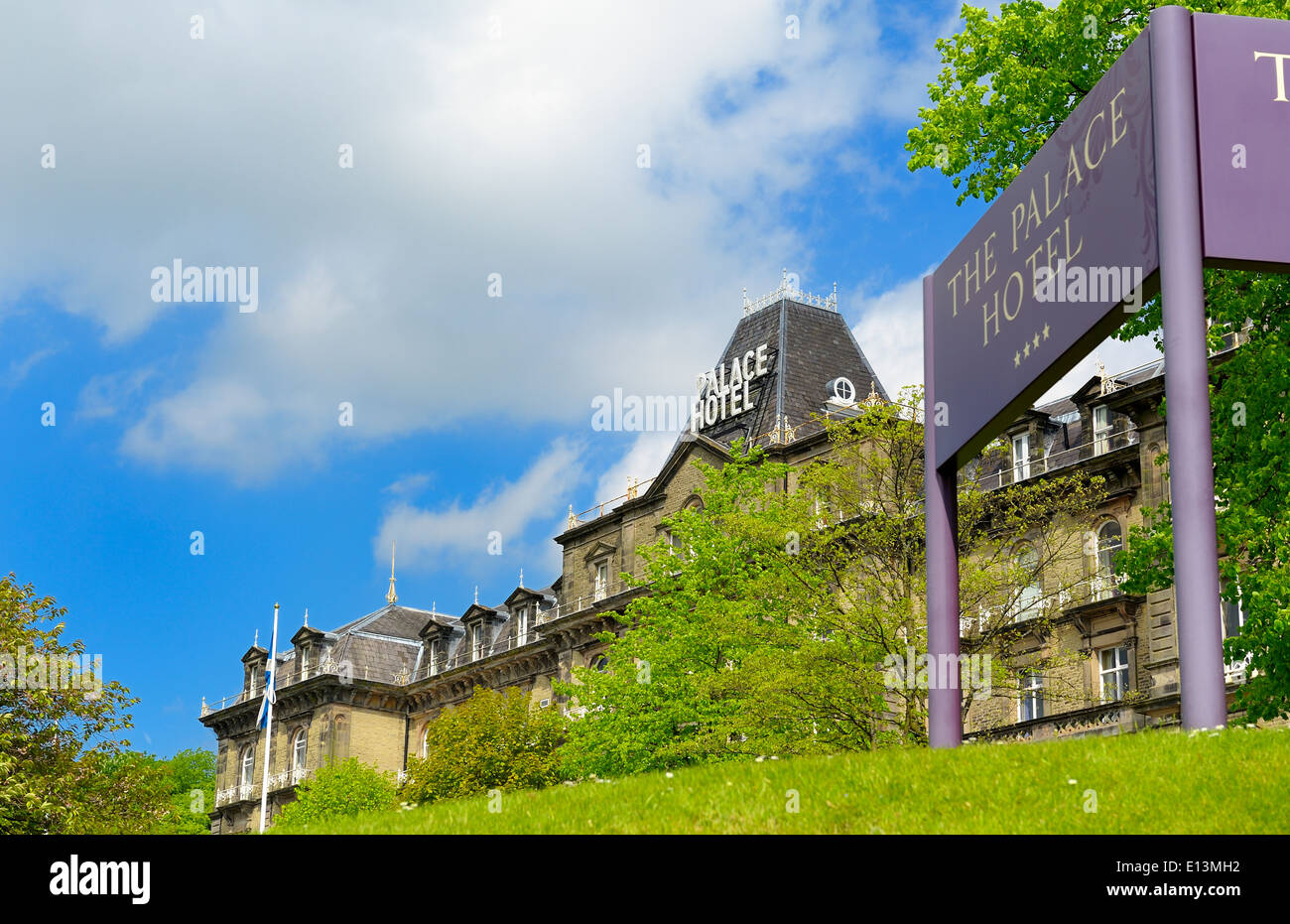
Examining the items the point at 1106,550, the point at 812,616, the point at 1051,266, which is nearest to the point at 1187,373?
the point at 1051,266

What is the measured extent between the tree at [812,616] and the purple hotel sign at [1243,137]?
52.4 ft

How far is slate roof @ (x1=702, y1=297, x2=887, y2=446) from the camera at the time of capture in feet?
189

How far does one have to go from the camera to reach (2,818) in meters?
29.8

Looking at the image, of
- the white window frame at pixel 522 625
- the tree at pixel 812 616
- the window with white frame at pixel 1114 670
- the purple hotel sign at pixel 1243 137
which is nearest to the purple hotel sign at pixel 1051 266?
the purple hotel sign at pixel 1243 137

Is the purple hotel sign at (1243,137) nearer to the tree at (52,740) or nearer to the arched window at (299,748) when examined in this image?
the tree at (52,740)

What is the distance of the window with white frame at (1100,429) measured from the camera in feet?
139

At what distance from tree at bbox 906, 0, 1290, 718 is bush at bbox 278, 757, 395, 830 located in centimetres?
4226

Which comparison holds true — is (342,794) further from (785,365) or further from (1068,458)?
(1068,458)

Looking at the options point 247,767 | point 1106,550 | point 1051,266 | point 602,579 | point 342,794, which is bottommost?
point 342,794

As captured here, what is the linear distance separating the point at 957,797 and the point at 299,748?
66614 millimetres

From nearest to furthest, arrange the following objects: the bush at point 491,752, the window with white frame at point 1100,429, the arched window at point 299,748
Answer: the window with white frame at point 1100,429
the bush at point 491,752
the arched window at point 299,748

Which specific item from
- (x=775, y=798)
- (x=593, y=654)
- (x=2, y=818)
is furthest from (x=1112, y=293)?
(x=593, y=654)

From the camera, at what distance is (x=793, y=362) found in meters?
59.4
